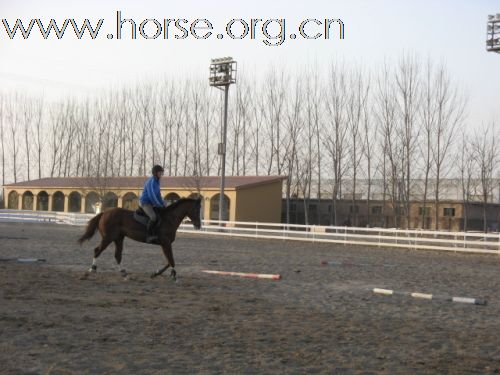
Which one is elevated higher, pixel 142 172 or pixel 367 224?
pixel 142 172

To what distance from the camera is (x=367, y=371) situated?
210 inches

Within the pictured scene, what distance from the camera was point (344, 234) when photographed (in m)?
28.1

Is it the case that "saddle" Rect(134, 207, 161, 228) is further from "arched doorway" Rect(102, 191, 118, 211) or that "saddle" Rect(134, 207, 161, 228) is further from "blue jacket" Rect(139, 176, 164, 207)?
"arched doorway" Rect(102, 191, 118, 211)

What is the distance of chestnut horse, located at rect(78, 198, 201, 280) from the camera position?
12.1 m

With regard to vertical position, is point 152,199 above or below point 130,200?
below

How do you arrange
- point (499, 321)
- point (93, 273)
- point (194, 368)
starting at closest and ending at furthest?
1. point (194, 368)
2. point (499, 321)
3. point (93, 273)

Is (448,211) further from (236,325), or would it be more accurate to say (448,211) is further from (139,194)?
(236,325)

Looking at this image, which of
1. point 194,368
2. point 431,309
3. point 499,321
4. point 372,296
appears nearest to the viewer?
point 194,368

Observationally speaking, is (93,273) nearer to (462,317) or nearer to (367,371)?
(462,317)

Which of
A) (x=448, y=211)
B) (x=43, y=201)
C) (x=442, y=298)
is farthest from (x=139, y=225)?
(x=43, y=201)

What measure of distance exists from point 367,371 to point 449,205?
147 ft

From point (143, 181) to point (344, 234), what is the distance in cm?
2596

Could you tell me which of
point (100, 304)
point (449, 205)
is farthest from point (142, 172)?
point (100, 304)

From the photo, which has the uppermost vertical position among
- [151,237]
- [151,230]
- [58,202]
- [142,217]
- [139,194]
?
[139,194]
